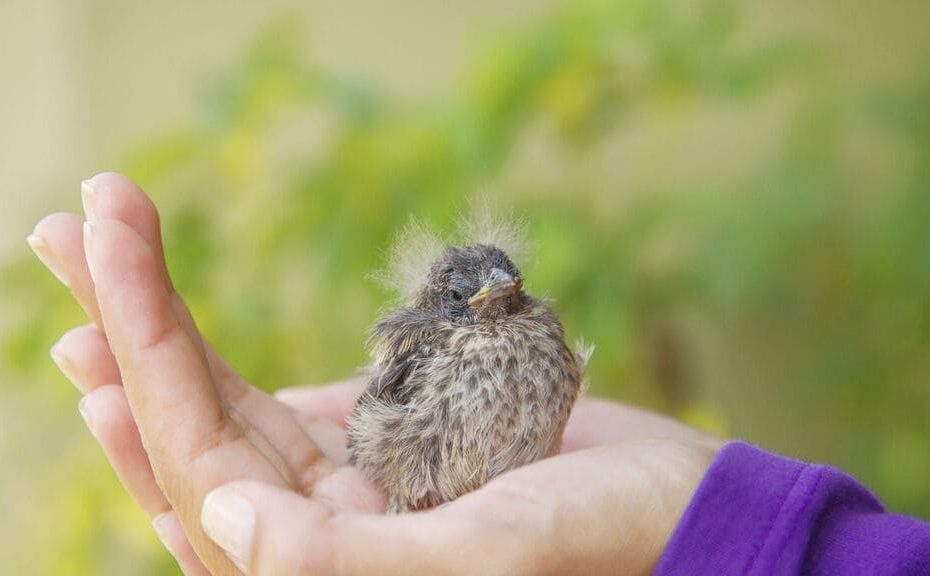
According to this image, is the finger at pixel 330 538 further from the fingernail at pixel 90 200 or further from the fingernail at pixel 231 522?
the fingernail at pixel 90 200

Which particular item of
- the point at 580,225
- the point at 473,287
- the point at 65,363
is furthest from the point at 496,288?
the point at 580,225

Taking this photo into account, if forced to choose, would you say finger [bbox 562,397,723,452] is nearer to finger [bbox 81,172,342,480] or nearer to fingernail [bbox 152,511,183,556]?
finger [bbox 81,172,342,480]

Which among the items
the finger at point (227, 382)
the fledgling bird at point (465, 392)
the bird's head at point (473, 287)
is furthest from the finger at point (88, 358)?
the bird's head at point (473, 287)

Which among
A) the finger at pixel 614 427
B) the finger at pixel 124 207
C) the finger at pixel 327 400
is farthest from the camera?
the finger at pixel 327 400

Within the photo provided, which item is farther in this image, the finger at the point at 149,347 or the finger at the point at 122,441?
the finger at the point at 122,441

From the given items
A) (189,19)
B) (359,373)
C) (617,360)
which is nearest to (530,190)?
(617,360)

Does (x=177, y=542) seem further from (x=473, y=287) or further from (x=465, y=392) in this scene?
(x=473, y=287)
